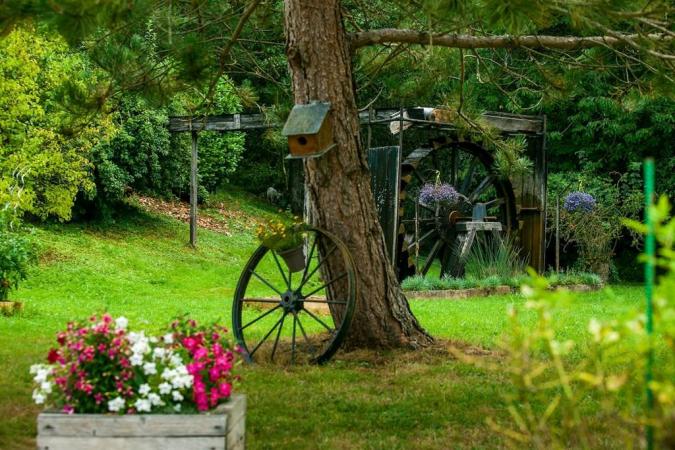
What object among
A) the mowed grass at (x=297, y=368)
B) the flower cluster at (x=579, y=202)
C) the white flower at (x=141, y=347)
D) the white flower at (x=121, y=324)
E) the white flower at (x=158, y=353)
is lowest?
the mowed grass at (x=297, y=368)

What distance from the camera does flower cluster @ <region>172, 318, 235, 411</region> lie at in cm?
333

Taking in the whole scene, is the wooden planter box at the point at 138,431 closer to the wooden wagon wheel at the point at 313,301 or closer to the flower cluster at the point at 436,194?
the wooden wagon wheel at the point at 313,301

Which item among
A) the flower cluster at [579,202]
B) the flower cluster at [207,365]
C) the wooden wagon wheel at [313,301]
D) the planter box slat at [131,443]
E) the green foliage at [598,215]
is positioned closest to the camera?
the planter box slat at [131,443]

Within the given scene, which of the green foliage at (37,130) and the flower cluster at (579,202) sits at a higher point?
the green foliage at (37,130)

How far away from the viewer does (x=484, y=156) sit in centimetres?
1491

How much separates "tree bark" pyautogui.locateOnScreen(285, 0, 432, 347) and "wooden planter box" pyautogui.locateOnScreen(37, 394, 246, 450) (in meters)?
3.66

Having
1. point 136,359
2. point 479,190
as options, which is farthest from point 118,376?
point 479,190

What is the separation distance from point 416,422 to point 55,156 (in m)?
9.34

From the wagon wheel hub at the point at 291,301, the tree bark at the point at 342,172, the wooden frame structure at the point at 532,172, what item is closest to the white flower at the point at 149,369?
the wagon wheel hub at the point at 291,301

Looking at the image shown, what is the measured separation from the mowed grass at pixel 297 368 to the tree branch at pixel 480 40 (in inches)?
75.8

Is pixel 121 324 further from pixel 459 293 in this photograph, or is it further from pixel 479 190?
pixel 479 190

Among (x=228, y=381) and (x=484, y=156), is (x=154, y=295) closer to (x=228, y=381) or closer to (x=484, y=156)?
(x=484, y=156)

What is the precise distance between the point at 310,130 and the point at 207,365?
332 centimetres

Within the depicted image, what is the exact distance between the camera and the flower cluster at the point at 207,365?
10.9ft
